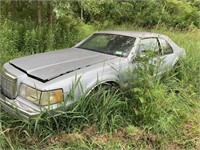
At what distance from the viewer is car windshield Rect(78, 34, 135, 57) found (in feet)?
13.8

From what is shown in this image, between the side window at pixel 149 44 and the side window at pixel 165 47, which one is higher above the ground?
the side window at pixel 149 44

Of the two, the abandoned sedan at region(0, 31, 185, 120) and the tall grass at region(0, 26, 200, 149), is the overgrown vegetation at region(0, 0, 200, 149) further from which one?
the abandoned sedan at region(0, 31, 185, 120)

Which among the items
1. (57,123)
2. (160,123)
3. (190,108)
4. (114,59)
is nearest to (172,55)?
(190,108)

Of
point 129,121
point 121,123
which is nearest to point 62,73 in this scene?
point 121,123

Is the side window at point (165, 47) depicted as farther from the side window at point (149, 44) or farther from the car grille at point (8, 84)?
the car grille at point (8, 84)

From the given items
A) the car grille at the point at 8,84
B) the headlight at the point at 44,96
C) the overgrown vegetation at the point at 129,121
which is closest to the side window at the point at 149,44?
the overgrown vegetation at the point at 129,121

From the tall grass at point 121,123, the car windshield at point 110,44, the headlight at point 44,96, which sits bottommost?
the tall grass at point 121,123

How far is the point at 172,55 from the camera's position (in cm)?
520

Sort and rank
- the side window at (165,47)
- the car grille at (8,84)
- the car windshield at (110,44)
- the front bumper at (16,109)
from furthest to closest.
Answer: the side window at (165,47), the car windshield at (110,44), the car grille at (8,84), the front bumper at (16,109)

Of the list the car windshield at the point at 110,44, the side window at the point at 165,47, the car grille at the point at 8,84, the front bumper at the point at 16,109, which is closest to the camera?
the front bumper at the point at 16,109

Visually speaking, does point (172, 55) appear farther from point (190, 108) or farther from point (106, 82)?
point (106, 82)

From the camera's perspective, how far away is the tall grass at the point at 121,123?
122 inches

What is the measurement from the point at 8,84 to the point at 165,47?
127 inches

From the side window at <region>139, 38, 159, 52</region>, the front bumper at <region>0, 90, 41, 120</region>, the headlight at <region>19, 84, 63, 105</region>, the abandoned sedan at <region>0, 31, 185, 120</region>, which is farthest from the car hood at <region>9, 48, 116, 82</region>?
the side window at <region>139, 38, 159, 52</region>
